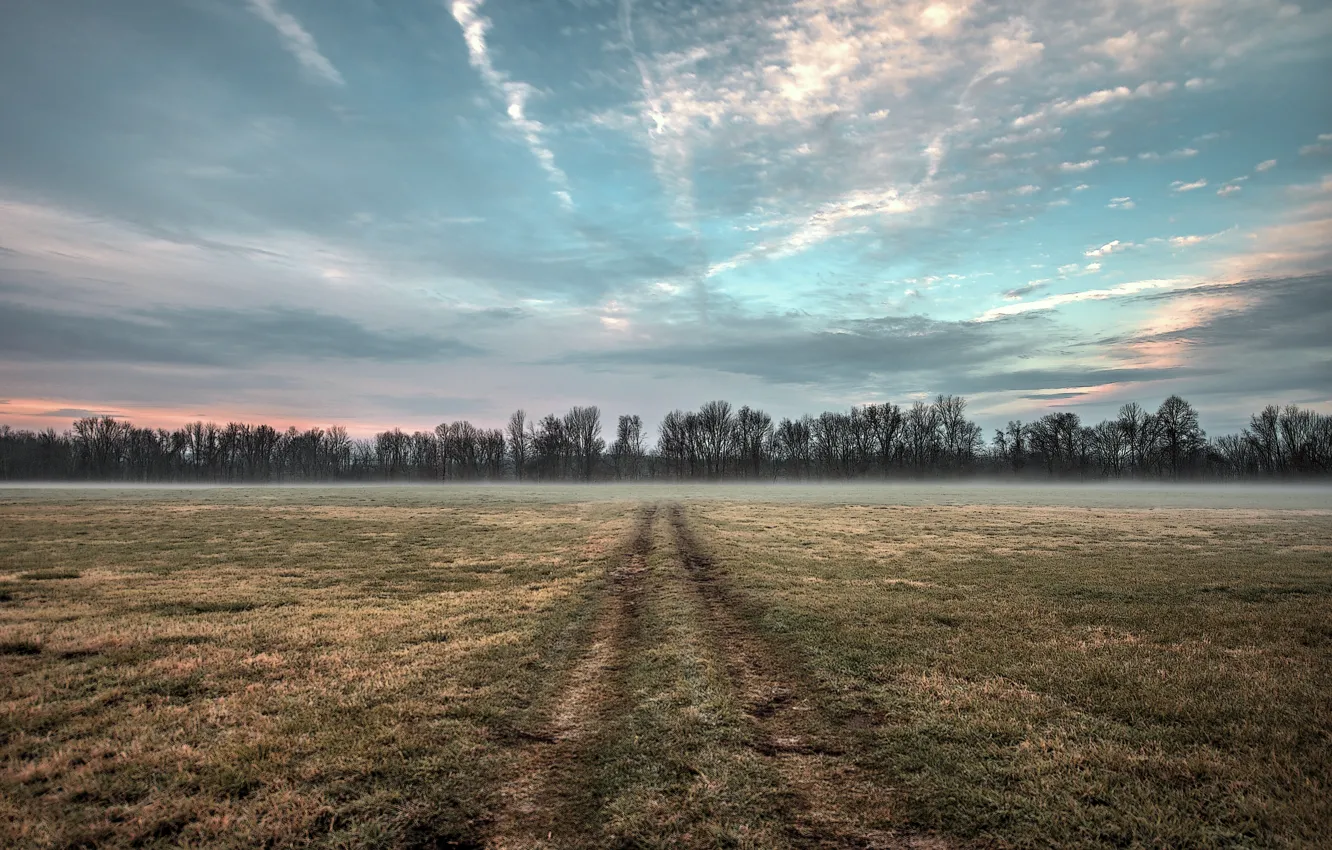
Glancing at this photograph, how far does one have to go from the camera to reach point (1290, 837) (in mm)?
5055

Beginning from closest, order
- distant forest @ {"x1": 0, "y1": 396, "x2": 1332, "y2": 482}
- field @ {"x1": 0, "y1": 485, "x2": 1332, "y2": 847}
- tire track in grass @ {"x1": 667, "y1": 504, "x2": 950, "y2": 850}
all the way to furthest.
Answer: tire track in grass @ {"x1": 667, "y1": 504, "x2": 950, "y2": 850} < field @ {"x1": 0, "y1": 485, "x2": 1332, "y2": 847} < distant forest @ {"x1": 0, "y1": 396, "x2": 1332, "y2": 482}

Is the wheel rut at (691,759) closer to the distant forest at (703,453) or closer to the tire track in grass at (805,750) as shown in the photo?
the tire track in grass at (805,750)

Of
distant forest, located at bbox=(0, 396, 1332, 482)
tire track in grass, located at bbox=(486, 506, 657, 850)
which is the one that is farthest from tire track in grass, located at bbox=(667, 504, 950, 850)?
distant forest, located at bbox=(0, 396, 1332, 482)

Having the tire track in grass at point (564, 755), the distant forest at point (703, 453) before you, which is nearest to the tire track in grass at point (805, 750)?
the tire track in grass at point (564, 755)

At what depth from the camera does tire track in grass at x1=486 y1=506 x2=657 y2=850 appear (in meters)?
5.18

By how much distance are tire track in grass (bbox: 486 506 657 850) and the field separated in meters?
0.04

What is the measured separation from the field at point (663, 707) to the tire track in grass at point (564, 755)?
4 cm

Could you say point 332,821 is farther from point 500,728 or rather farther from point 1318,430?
point 1318,430

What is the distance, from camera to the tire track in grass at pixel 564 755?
5180mm

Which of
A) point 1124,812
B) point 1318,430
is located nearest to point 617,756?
point 1124,812

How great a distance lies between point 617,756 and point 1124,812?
5034mm

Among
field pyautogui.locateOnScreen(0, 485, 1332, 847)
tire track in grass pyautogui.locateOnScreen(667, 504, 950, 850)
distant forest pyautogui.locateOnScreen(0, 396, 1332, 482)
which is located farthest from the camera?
distant forest pyautogui.locateOnScreen(0, 396, 1332, 482)

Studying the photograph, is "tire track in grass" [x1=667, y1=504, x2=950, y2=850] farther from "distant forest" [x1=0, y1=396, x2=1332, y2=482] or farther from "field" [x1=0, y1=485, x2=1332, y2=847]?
"distant forest" [x1=0, y1=396, x2=1332, y2=482]

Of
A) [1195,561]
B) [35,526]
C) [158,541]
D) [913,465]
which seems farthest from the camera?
[913,465]
